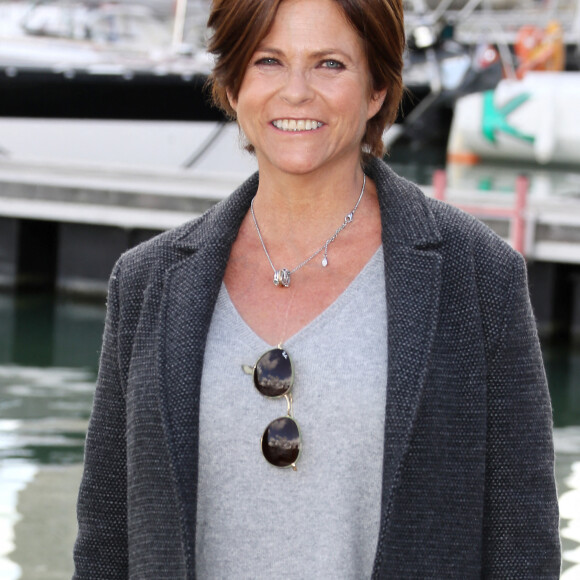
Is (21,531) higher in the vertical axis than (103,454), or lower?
lower

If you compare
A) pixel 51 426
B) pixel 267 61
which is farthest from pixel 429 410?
pixel 51 426

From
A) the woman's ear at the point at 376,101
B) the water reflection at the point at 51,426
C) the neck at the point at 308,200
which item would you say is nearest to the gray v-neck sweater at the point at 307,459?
the neck at the point at 308,200

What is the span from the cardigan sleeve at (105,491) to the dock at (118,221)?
7171 mm

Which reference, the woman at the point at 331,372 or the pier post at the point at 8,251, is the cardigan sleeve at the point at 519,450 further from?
the pier post at the point at 8,251

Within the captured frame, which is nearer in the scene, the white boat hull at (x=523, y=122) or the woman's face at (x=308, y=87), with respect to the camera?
the woman's face at (x=308, y=87)

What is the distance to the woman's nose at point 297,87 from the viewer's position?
5.34 feet

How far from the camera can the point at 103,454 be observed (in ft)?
5.80

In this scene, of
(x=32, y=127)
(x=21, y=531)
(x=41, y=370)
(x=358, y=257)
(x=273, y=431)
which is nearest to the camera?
(x=273, y=431)

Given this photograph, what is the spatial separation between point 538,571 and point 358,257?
1.59ft

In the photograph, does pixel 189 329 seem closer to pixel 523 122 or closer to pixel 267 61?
pixel 267 61

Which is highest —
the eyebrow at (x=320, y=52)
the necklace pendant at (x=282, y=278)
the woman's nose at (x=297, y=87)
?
the eyebrow at (x=320, y=52)

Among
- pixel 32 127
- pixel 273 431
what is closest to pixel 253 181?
pixel 273 431

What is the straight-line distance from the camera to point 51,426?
274 inches

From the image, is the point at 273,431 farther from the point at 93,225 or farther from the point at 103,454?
the point at 93,225
